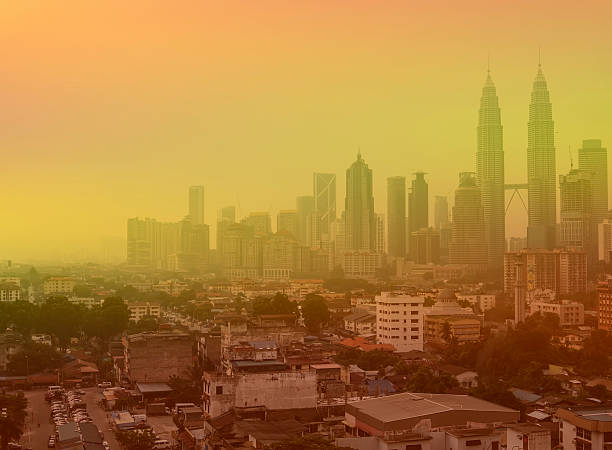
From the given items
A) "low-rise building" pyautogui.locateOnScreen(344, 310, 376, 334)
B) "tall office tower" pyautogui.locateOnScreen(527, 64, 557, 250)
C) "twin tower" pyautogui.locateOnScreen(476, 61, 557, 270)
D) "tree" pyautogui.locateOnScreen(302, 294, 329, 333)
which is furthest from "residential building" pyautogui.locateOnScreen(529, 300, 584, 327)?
"tall office tower" pyautogui.locateOnScreen(527, 64, 557, 250)

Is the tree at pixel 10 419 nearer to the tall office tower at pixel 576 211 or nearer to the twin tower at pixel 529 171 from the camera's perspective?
the tall office tower at pixel 576 211

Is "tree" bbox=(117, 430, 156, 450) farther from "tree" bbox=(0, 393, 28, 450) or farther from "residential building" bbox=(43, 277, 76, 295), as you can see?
"residential building" bbox=(43, 277, 76, 295)

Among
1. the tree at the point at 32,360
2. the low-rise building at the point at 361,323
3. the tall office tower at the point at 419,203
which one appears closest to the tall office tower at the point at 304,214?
the tall office tower at the point at 419,203

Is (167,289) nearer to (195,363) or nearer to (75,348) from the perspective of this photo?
(75,348)

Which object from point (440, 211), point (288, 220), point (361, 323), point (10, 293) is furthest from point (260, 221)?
point (361, 323)

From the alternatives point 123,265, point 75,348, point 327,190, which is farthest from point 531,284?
point 123,265
